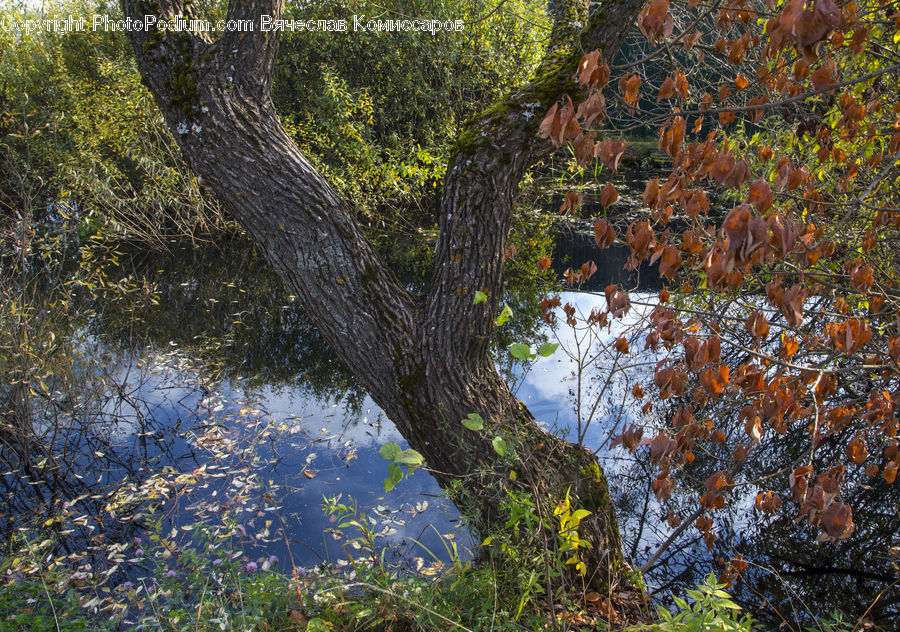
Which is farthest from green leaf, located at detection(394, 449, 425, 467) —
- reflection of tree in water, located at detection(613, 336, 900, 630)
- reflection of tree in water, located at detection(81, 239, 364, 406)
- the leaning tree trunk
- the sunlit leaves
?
reflection of tree in water, located at detection(81, 239, 364, 406)

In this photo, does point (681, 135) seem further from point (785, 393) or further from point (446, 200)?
point (446, 200)

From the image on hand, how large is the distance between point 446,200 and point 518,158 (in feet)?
1.19

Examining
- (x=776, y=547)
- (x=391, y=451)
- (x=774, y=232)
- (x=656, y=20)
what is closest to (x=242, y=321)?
(x=391, y=451)

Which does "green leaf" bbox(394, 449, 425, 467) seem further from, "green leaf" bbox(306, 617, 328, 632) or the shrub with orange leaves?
the shrub with orange leaves

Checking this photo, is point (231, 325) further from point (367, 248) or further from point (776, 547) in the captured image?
point (776, 547)

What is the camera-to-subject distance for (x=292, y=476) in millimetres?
3771

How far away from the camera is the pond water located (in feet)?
9.89

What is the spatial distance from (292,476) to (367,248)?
6.08 feet

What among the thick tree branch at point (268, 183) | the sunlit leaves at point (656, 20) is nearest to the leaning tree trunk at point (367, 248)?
the thick tree branch at point (268, 183)

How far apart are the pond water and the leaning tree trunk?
344 mm

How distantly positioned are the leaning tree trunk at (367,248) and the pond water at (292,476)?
13.5 inches

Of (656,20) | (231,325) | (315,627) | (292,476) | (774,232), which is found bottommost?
(292,476)

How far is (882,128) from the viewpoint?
2.90m

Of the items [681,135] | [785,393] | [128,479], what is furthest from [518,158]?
[128,479]
